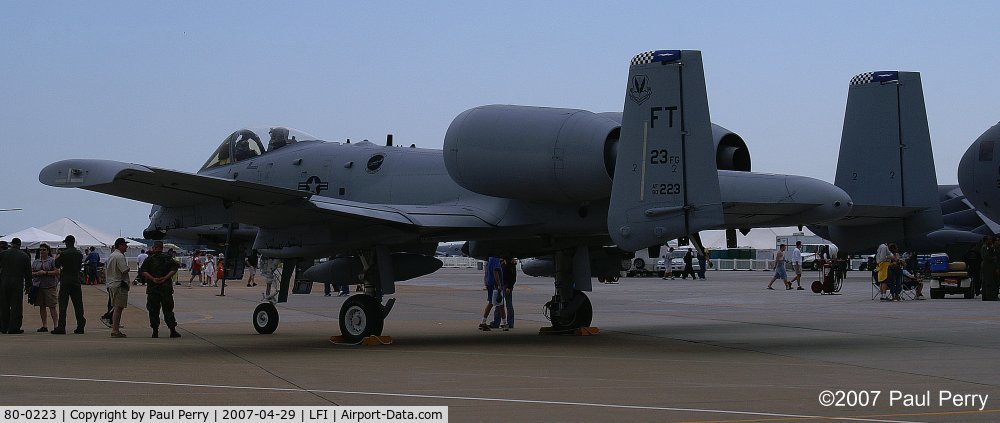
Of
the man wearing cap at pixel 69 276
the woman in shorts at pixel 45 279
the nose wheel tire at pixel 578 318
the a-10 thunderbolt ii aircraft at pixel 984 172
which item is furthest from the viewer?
the woman in shorts at pixel 45 279

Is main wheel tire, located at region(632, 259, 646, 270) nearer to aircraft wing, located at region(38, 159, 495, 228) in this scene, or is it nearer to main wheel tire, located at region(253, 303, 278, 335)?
main wheel tire, located at region(253, 303, 278, 335)

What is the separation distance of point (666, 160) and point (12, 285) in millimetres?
12797

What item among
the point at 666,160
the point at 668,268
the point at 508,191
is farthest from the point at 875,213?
the point at 668,268

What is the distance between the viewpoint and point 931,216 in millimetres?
18141

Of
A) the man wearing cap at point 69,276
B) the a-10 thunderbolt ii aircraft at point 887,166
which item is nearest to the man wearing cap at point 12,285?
the man wearing cap at point 69,276

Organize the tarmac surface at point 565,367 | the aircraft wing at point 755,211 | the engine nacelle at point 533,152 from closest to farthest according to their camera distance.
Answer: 1. the tarmac surface at point 565,367
2. the aircraft wing at point 755,211
3. the engine nacelle at point 533,152

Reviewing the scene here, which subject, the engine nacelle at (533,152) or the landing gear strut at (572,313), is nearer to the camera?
the engine nacelle at (533,152)

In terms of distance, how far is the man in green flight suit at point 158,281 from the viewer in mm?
19547

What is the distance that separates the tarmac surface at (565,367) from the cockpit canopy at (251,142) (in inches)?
126

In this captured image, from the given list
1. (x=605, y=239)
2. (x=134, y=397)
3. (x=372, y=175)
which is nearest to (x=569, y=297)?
(x=605, y=239)

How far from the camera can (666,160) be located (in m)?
14.7

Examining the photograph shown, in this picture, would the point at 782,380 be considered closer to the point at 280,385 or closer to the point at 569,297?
the point at 280,385

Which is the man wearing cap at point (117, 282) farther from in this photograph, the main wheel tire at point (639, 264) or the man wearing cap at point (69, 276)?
the main wheel tire at point (639, 264)

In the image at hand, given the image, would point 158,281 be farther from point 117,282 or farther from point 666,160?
point 666,160
